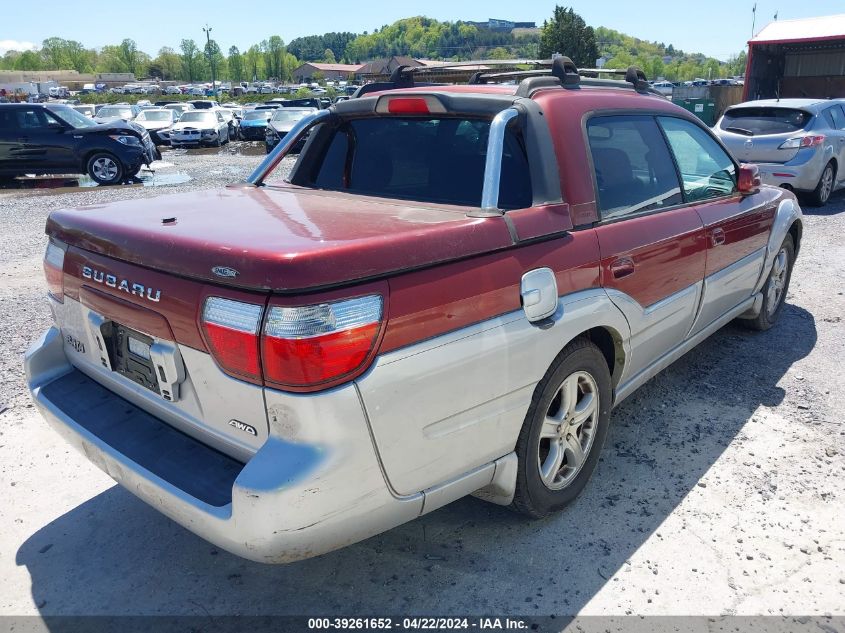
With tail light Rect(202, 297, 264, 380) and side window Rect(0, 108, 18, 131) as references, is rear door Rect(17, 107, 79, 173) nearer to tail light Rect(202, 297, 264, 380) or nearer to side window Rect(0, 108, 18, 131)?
side window Rect(0, 108, 18, 131)

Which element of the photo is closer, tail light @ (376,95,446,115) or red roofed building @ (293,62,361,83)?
tail light @ (376,95,446,115)

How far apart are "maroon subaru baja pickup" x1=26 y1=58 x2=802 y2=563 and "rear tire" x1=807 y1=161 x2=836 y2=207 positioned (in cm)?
775

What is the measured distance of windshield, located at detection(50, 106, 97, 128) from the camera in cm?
1439

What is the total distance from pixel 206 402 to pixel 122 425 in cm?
54

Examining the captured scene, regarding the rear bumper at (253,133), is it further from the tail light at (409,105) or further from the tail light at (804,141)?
the tail light at (409,105)

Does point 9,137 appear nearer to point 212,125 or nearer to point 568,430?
point 212,125

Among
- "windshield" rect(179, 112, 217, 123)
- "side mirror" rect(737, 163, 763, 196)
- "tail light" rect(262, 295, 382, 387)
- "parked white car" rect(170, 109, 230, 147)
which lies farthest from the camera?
"windshield" rect(179, 112, 217, 123)

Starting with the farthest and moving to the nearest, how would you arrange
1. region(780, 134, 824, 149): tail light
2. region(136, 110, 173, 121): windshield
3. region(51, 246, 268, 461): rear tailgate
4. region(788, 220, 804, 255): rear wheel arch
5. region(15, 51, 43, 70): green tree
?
region(15, 51, 43, 70): green tree, region(136, 110, 173, 121): windshield, region(780, 134, 824, 149): tail light, region(788, 220, 804, 255): rear wheel arch, region(51, 246, 268, 461): rear tailgate

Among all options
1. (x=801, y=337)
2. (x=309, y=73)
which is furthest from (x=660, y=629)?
(x=309, y=73)

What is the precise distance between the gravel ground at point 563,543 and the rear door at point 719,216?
0.68 metres

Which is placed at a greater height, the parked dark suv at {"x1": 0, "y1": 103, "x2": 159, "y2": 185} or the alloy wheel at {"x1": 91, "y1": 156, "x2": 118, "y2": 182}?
the parked dark suv at {"x1": 0, "y1": 103, "x2": 159, "y2": 185}

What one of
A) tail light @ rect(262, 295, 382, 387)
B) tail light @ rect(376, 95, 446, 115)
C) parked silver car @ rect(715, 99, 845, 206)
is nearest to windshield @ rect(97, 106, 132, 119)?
parked silver car @ rect(715, 99, 845, 206)

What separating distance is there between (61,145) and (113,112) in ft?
58.2

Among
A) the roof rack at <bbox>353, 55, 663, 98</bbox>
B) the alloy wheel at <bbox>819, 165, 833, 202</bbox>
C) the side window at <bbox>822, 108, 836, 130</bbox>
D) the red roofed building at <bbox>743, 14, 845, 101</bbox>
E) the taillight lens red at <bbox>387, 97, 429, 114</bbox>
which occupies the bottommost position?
the alloy wheel at <bbox>819, 165, 833, 202</bbox>
